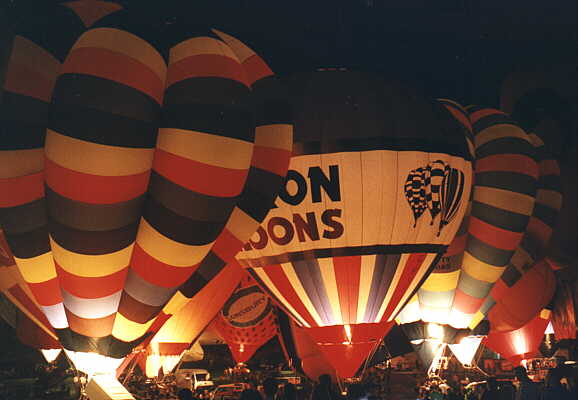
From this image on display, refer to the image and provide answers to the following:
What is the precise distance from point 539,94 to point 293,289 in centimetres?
621

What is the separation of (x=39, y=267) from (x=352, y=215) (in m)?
2.92

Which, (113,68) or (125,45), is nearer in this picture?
(113,68)

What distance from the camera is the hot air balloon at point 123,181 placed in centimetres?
489

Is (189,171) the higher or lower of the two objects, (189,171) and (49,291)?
the higher

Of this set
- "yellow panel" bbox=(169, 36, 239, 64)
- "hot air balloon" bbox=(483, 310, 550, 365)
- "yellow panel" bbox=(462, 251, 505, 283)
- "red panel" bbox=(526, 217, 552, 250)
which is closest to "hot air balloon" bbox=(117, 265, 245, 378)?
"yellow panel" bbox=(462, 251, 505, 283)

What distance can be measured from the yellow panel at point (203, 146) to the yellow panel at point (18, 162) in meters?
0.87

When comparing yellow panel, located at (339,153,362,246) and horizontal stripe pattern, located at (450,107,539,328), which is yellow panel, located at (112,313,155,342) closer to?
yellow panel, located at (339,153,362,246)

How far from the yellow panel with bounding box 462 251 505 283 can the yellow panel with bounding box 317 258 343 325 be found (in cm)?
294

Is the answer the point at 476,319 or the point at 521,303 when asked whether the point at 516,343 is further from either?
the point at 476,319

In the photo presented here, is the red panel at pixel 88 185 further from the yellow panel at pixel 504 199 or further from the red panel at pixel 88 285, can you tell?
the yellow panel at pixel 504 199

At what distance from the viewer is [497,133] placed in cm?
986

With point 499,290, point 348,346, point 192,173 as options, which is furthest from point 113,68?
point 499,290

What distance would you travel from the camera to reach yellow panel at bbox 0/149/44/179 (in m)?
5.24

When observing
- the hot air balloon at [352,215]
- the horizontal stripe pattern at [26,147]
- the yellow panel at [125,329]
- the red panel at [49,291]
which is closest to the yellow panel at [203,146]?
the horizontal stripe pattern at [26,147]
